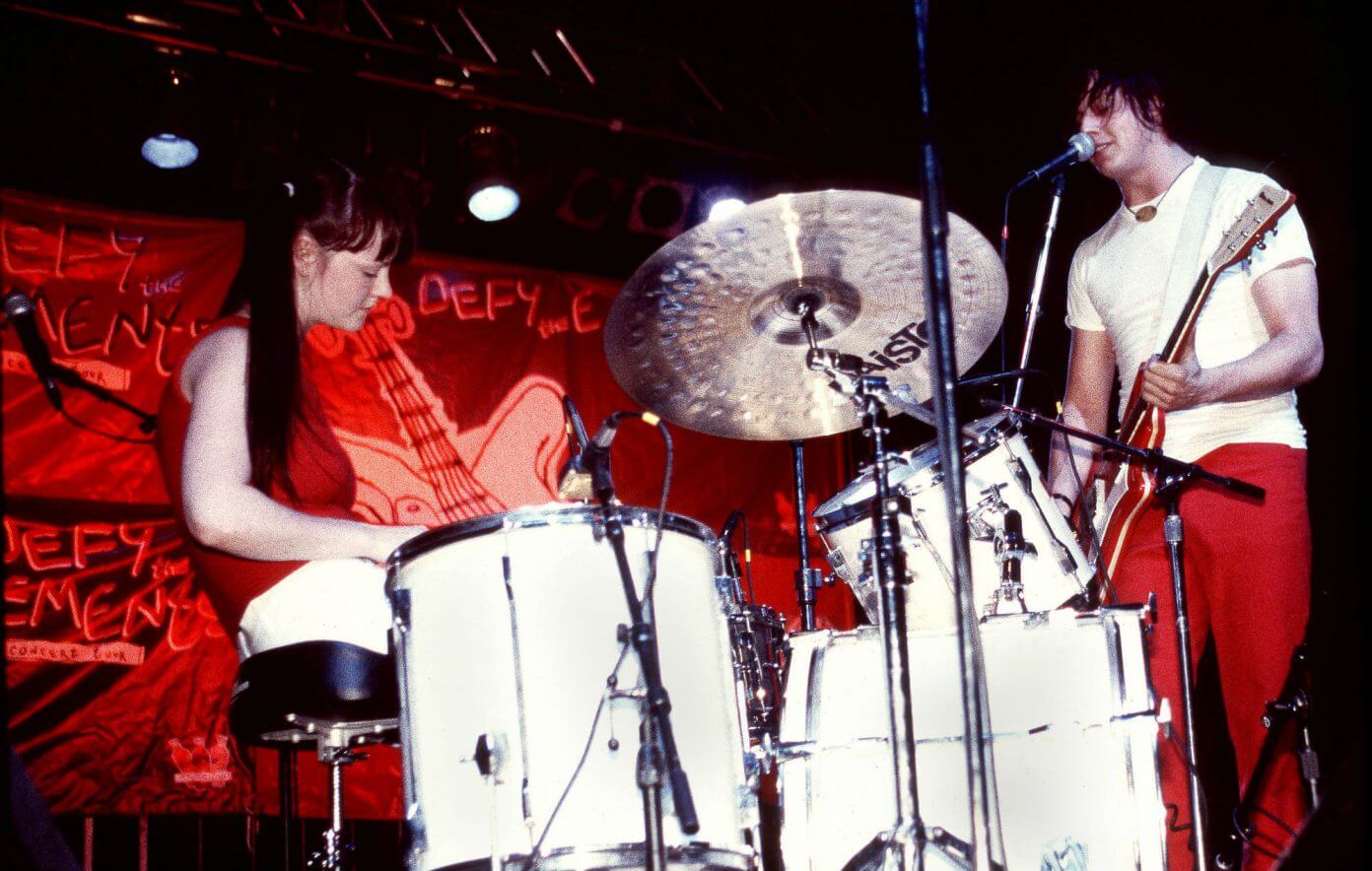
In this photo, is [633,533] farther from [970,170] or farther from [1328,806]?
[970,170]

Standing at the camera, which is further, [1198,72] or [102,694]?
[102,694]

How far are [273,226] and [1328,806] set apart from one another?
244 centimetres

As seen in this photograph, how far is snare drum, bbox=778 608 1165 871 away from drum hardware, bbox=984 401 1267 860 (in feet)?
1.50

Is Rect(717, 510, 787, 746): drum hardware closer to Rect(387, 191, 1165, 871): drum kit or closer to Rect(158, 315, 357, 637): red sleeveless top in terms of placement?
Rect(387, 191, 1165, 871): drum kit

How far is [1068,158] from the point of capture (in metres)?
3.31

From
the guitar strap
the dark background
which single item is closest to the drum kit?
the guitar strap

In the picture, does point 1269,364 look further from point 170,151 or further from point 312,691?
point 170,151

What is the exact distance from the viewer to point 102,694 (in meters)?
4.48

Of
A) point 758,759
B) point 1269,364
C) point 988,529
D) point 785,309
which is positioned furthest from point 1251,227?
point 758,759

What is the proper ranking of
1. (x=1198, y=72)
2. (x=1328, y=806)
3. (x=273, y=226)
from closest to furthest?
(x=1328, y=806), (x=273, y=226), (x=1198, y=72)

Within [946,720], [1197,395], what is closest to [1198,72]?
[1197,395]

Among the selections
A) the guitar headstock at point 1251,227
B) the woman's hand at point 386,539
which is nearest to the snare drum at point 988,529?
the guitar headstock at point 1251,227

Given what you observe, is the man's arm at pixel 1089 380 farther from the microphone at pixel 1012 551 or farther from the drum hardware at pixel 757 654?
the drum hardware at pixel 757 654

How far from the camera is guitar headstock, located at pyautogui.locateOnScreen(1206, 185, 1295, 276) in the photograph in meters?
3.11
